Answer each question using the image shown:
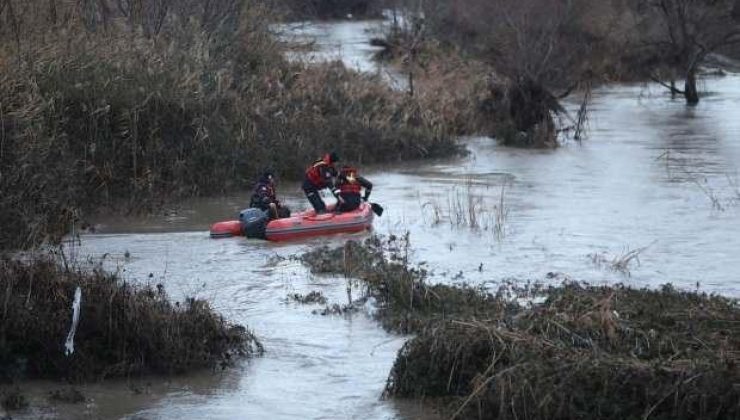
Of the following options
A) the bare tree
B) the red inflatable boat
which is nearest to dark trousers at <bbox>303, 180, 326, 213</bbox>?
the red inflatable boat

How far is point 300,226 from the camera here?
50.4 feet

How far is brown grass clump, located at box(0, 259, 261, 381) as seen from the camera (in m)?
9.08

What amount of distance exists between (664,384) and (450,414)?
4.91 feet

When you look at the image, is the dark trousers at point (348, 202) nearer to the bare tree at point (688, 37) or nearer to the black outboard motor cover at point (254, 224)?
the black outboard motor cover at point (254, 224)

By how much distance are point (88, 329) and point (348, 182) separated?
7.20m

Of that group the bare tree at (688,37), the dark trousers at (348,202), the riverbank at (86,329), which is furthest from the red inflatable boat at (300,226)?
the bare tree at (688,37)

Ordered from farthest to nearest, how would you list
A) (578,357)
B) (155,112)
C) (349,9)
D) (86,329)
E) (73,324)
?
1. (349,9)
2. (155,112)
3. (86,329)
4. (73,324)
5. (578,357)

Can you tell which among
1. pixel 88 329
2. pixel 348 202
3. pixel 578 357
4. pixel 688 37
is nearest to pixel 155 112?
pixel 348 202

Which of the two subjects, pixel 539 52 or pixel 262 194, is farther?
pixel 539 52

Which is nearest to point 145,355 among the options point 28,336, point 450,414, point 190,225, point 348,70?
point 28,336

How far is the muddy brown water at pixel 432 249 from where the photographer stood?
29.7 ft

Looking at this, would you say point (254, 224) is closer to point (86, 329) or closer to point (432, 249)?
point (432, 249)

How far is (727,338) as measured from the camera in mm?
8547

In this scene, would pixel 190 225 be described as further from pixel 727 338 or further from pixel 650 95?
pixel 650 95
